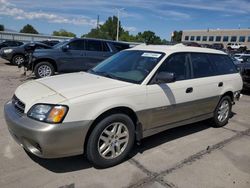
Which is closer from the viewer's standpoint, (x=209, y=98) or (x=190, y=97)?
(x=190, y=97)

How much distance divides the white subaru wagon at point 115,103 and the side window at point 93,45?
6.01 m

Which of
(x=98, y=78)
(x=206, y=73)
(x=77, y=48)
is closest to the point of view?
(x=98, y=78)

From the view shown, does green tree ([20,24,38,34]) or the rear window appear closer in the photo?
the rear window

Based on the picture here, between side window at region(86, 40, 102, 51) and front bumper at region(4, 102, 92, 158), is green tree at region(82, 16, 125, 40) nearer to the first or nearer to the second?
side window at region(86, 40, 102, 51)

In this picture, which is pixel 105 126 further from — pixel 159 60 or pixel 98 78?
pixel 159 60

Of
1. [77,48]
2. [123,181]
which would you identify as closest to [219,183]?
[123,181]

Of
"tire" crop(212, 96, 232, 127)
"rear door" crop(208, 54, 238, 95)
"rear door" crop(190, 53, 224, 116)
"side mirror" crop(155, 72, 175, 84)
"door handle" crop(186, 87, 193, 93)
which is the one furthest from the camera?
"tire" crop(212, 96, 232, 127)

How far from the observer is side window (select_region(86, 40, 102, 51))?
1066 centimetres

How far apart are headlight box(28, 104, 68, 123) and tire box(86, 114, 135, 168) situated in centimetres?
49

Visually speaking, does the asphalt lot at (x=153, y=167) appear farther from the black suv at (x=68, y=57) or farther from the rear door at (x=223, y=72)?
the black suv at (x=68, y=57)

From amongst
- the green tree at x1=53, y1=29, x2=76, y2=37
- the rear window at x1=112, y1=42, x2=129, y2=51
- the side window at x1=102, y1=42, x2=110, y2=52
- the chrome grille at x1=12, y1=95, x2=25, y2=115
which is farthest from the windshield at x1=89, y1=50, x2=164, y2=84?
the green tree at x1=53, y1=29, x2=76, y2=37

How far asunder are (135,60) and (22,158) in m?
2.30

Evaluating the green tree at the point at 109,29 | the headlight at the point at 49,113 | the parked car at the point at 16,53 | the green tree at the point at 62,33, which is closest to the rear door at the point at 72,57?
the parked car at the point at 16,53

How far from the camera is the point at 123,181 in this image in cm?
328
